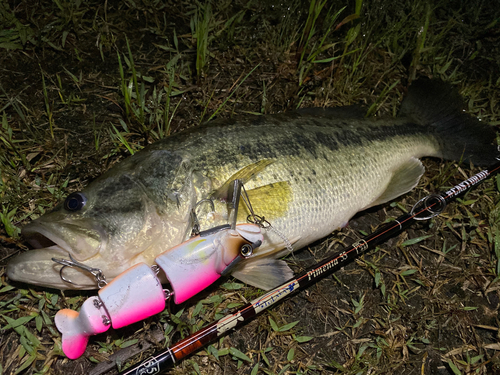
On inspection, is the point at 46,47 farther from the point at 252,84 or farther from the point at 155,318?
the point at 155,318

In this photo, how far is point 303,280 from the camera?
240 cm

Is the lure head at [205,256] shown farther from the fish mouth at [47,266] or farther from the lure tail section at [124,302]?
the fish mouth at [47,266]

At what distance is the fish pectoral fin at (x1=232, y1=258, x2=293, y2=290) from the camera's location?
240cm

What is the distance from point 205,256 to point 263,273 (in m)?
0.61

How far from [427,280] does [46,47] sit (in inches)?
150

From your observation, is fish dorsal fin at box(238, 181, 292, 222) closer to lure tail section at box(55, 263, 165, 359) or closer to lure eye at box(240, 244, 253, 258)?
lure eye at box(240, 244, 253, 258)

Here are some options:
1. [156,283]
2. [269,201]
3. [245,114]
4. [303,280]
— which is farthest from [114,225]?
[245,114]

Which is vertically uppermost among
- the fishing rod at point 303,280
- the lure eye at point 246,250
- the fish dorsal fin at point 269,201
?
the fish dorsal fin at point 269,201

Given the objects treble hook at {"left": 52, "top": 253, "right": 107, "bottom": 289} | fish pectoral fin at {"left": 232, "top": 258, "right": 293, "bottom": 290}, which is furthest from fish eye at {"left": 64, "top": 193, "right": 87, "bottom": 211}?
fish pectoral fin at {"left": 232, "top": 258, "right": 293, "bottom": 290}

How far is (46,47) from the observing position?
3.06m

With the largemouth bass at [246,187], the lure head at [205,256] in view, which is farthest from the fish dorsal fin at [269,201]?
the lure head at [205,256]

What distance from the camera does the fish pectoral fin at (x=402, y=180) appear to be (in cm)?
290

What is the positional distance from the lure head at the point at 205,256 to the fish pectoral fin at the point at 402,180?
1.28 meters

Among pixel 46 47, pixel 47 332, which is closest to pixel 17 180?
pixel 47 332
